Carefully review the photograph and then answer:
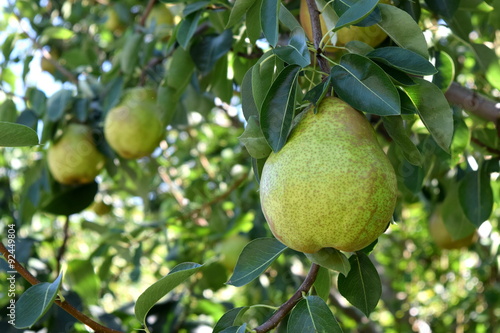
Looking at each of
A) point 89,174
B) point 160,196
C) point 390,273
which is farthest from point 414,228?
point 89,174

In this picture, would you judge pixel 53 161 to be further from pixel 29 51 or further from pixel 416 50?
pixel 416 50

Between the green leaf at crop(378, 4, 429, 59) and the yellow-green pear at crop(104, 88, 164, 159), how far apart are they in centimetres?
109

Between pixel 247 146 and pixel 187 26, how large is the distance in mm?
630

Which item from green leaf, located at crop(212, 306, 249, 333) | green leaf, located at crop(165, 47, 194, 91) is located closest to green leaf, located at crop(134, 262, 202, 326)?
green leaf, located at crop(212, 306, 249, 333)

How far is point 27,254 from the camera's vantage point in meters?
2.15

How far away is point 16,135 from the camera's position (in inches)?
36.9

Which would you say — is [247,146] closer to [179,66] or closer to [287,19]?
[287,19]

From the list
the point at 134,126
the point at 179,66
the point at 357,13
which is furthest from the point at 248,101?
the point at 134,126

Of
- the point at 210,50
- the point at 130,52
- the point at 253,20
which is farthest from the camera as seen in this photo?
the point at 130,52

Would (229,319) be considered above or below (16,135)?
below

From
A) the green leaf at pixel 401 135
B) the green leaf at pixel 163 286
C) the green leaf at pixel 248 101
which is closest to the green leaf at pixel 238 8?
the green leaf at pixel 248 101

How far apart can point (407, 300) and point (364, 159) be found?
3327 mm

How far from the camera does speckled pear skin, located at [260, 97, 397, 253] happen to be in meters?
0.84

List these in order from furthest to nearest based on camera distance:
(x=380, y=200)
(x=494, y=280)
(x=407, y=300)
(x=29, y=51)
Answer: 1. (x=407, y=300)
2. (x=494, y=280)
3. (x=29, y=51)
4. (x=380, y=200)
